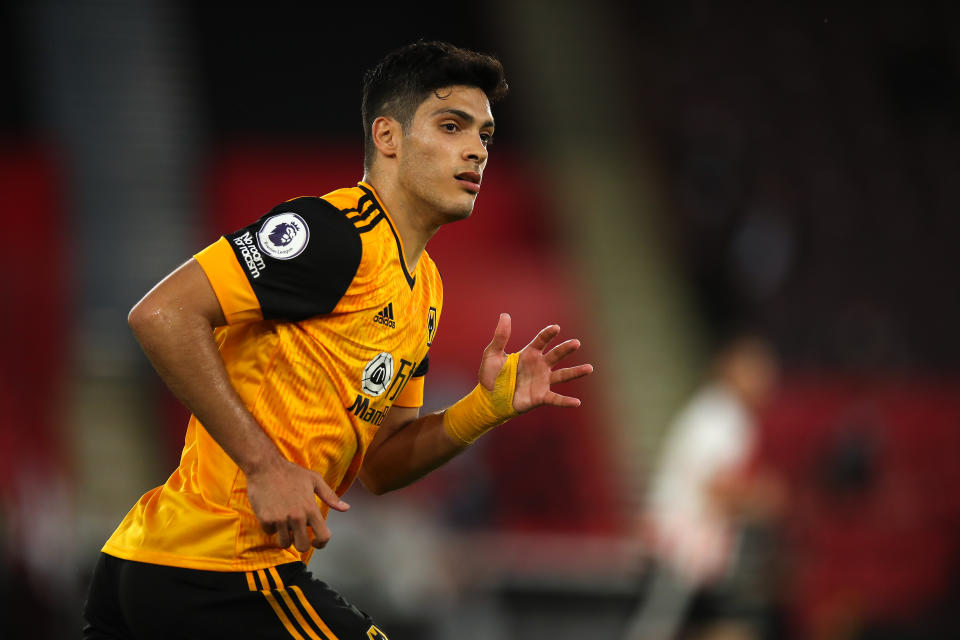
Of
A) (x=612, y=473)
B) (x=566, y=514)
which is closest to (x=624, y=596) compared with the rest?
(x=566, y=514)

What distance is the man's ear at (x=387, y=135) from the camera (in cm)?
353

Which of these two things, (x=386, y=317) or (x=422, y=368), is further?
(x=422, y=368)

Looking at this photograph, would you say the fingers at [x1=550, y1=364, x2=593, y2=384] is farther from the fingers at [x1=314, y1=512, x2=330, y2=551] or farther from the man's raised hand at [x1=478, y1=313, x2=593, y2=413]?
the fingers at [x1=314, y1=512, x2=330, y2=551]

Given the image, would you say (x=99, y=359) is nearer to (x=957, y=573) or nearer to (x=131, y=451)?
(x=131, y=451)

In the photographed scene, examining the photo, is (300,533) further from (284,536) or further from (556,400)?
(556,400)

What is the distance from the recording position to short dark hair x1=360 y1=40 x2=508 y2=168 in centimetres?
351

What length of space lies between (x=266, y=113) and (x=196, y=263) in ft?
44.3

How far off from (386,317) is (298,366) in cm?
27

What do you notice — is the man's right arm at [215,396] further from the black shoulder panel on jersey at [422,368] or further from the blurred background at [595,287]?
the blurred background at [595,287]

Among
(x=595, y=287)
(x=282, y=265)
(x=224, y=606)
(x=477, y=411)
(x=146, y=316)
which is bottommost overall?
(x=224, y=606)

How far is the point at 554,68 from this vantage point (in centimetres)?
1791

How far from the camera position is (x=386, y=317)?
131 inches

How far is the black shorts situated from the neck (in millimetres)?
928

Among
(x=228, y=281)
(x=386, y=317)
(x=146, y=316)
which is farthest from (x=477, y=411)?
(x=146, y=316)
